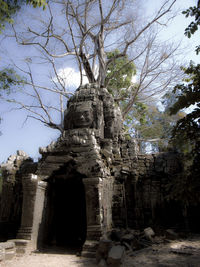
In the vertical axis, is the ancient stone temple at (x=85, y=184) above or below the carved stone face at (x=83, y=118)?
below

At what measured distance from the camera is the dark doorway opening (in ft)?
24.0

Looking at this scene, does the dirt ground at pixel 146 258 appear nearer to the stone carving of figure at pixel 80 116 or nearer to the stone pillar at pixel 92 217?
the stone pillar at pixel 92 217

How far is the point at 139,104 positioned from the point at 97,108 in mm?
9141

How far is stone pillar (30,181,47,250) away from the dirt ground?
443 millimetres

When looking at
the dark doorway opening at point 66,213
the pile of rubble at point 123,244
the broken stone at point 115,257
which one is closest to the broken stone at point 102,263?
the pile of rubble at point 123,244

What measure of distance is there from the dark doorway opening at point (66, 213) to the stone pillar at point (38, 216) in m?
0.30

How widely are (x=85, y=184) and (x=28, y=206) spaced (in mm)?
1785

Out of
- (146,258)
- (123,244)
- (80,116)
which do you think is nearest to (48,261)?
(123,244)

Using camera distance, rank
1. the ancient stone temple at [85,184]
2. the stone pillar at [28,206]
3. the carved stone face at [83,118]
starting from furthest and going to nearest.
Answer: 1. the carved stone face at [83,118]
2. the ancient stone temple at [85,184]
3. the stone pillar at [28,206]

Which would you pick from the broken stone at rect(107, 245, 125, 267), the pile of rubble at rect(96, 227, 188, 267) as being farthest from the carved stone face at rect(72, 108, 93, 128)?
the broken stone at rect(107, 245, 125, 267)

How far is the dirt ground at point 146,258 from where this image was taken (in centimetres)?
479

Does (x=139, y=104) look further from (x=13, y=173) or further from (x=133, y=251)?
(x=133, y=251)

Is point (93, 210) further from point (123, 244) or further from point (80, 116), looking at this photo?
point (80, 116)

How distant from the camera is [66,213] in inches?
348
